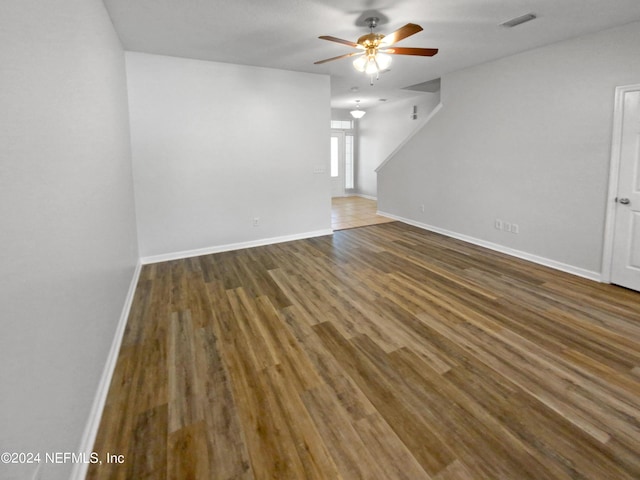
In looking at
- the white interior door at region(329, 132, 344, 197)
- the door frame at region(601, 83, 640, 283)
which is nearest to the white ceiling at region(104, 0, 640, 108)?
the door frame at region(601, 83, 640, 283)

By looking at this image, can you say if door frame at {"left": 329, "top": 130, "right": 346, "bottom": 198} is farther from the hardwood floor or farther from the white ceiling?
the hardwood floor

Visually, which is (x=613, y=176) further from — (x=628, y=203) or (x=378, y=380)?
(x=378, y=380)

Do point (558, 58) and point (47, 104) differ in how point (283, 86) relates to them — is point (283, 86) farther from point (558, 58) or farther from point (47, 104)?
point (47, 104)

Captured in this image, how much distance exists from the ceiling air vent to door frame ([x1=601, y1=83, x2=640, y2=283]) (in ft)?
4.00

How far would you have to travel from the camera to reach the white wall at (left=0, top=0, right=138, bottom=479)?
100cm

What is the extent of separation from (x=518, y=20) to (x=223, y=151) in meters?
3.83

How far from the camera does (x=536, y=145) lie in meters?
4.12

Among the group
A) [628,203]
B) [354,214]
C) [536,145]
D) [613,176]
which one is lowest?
[354,214]

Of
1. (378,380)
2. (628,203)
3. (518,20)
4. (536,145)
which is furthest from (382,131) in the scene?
(378,380)

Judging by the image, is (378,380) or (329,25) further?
(329,25)

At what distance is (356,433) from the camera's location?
1669mm

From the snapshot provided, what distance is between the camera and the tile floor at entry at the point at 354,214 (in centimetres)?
663

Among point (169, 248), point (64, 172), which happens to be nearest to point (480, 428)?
point (64, 172)

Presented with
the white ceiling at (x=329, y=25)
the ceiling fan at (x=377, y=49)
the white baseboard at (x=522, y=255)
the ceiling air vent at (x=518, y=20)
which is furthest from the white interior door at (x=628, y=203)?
the ceiling fan at (x=377, y=49)
